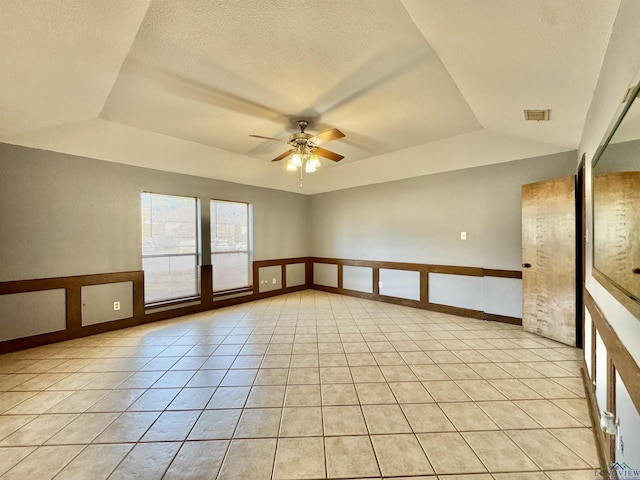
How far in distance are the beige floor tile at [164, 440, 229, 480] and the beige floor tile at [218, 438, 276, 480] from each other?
5 centimetres

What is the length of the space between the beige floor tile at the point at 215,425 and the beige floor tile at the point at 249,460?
0.13 m

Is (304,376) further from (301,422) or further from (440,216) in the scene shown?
(440,216)

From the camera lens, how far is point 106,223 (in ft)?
12.6

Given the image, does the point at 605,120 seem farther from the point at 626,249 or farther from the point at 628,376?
the point at 628,376

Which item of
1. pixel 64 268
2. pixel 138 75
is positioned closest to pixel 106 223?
pixel 64 268

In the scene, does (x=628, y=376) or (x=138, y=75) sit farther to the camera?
(x=138, y=75)

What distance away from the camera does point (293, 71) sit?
2.28 metres

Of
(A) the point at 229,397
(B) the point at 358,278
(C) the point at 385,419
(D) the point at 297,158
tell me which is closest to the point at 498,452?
(C) the point at 385,419

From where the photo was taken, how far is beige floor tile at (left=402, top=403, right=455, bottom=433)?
1.84m

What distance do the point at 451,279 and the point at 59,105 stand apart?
5.49 metres

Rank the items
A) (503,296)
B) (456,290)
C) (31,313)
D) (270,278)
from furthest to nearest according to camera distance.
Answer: (270,278) < (456,290) < (503,296) < (31,313)

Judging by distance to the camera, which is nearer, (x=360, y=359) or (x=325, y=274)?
(x=360, y=359)

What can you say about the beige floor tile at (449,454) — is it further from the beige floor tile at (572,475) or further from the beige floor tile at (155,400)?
the beige floor tile at (155,400)

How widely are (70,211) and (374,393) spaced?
4.28 meters
